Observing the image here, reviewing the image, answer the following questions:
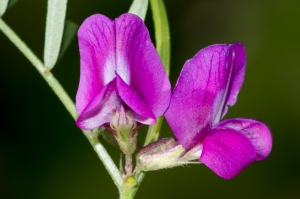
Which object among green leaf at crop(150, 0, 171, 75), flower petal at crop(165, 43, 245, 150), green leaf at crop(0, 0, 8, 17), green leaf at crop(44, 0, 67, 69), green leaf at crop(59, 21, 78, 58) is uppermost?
green leaf at crop(0, 0, 8, 17)

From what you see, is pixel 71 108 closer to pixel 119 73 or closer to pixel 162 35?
pixel 119 73

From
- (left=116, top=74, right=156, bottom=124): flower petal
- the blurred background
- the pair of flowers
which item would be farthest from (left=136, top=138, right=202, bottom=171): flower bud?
the blurred background

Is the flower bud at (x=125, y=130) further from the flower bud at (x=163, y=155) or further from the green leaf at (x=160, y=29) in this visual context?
the green leaf at (x=160, y=29)

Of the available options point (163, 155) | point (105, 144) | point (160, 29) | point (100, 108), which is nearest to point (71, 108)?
point (100, 108)

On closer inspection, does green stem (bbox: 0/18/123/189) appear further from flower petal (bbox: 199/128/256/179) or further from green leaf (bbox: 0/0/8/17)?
flower petal (bbox: 199/128/256/179)

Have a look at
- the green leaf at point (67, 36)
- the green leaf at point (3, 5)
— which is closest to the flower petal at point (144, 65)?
the green leaf at point (67, 36)

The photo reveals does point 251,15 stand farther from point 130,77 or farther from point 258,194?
point 130,77
